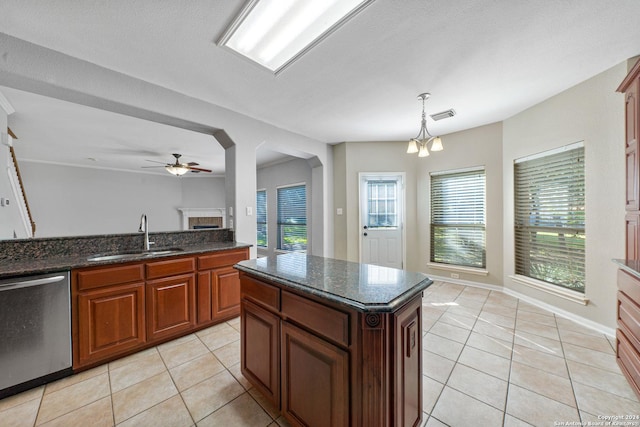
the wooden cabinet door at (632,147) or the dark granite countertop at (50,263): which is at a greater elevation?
the wooden cabinet door at (632,147)

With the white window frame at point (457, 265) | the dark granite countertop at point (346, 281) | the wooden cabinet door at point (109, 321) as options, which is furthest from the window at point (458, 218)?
the wooden cabinet door at point (109, 321)

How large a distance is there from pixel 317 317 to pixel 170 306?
188 centimetres

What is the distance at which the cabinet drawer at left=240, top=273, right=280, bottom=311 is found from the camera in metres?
1.39

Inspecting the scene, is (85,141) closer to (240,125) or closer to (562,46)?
(240,125)

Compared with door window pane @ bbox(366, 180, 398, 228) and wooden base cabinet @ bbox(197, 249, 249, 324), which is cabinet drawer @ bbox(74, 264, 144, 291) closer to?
wooden base cabinet @ bbox(197, 249, 249, 324)

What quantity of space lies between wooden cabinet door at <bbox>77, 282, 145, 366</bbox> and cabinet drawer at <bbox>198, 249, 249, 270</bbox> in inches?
21.3

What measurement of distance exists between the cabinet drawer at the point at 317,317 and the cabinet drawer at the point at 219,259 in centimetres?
156

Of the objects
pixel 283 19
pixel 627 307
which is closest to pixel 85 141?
pixel 283 19

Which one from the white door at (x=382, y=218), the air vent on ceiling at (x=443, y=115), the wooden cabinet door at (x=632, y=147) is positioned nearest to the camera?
the wooden cabinet door at (x=632, y=147)

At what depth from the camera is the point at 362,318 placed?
1002mm

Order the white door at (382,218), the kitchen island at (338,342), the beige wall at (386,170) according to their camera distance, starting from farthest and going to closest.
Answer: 1. the white door at (382,218)
2. the beige wall at (386,170)
3. the kitchen island at (338,342)

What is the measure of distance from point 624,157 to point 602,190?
357 millimetres

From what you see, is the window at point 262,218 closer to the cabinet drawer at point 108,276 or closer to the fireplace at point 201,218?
the fireplace at point 201,218

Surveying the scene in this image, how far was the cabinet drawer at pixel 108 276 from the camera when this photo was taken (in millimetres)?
1861
